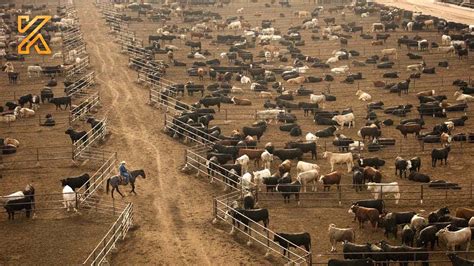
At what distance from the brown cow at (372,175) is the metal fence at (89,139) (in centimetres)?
1358

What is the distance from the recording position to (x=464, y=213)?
26172 mm

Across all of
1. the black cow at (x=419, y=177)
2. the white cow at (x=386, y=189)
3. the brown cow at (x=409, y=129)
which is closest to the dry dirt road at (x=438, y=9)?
the brown cow at (x=409, y=129)

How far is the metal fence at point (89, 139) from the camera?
34.5m

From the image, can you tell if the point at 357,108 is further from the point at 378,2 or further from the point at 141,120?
the point at 378,2

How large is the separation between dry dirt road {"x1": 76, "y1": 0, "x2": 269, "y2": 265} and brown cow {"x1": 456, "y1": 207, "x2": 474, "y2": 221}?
7794mm

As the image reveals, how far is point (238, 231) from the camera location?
26406 millimetres

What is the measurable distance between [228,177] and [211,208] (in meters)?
2.59

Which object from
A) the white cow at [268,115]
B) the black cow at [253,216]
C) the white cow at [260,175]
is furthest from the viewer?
the white cow at [268,115]

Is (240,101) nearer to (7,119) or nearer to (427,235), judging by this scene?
(7,119)

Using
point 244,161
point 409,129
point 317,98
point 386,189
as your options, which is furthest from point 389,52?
point 386,189

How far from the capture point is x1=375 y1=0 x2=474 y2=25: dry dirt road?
75.2 metres

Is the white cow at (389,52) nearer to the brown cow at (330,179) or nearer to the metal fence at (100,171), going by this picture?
the metal fence at (100,171)

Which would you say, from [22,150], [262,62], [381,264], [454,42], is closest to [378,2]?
[454,42]

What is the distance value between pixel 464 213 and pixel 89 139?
63.6 ft
